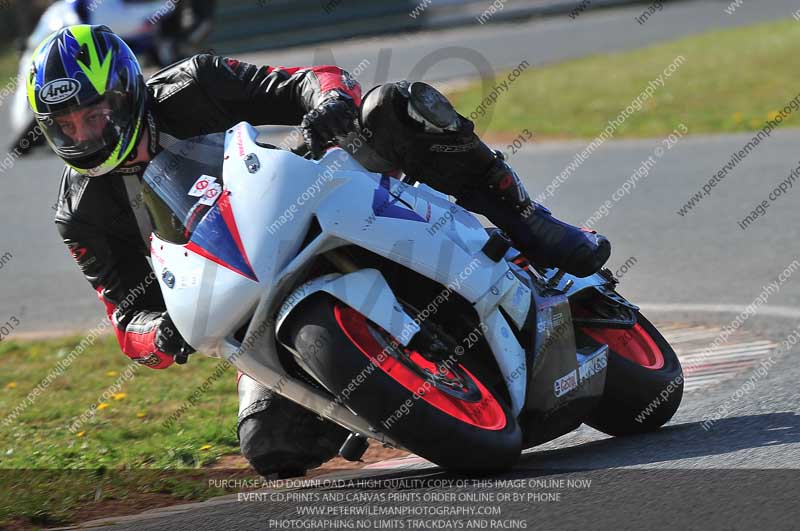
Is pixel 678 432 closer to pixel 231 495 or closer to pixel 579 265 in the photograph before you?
pixel 579 265

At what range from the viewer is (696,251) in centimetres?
852

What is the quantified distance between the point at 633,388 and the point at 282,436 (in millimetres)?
1355

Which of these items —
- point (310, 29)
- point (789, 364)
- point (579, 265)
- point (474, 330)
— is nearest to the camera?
point (474, 330)

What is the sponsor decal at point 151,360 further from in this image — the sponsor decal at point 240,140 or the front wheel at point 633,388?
the front wheel at point 633,388

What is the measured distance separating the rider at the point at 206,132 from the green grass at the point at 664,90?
842 centimetres

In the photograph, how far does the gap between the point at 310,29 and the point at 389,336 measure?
2040 centimetres

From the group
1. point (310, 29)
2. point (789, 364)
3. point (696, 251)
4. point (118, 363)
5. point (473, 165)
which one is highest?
point (473, 165)

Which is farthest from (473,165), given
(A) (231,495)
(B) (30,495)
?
(B) (30,495)

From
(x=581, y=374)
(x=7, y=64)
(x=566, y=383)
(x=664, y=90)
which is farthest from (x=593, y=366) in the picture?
(x=7, y=64)

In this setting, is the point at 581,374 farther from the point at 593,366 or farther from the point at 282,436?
the point at 282,436

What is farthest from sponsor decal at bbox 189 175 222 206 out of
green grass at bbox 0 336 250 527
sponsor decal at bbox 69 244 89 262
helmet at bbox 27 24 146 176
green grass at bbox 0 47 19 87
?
green grass at bbox 0 47 19 87

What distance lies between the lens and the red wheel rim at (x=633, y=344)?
16.1 feet

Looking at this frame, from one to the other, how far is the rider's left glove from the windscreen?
327 millimetres

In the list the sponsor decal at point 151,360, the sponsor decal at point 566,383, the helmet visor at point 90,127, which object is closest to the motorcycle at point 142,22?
the sponsor decal at point 151,360
